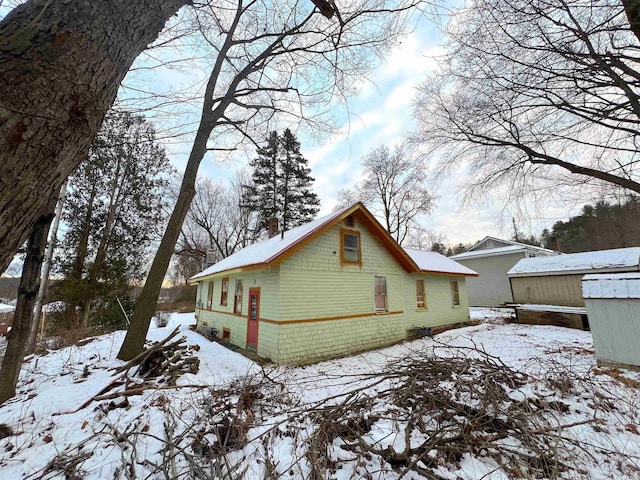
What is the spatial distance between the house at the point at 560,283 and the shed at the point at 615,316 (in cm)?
819

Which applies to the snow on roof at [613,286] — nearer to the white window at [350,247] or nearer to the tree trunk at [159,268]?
the white window at [350,247]

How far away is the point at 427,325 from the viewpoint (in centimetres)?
1265

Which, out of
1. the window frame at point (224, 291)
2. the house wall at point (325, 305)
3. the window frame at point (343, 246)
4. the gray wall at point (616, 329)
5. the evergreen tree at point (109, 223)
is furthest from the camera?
the evergreen tree at point (109, 223)

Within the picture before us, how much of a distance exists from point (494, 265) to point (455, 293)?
8738mm

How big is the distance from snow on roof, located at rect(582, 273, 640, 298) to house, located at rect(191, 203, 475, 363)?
5893 millimetres

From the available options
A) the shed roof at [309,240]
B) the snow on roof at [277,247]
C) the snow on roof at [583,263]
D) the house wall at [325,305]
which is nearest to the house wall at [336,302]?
the house wall at [325,305]

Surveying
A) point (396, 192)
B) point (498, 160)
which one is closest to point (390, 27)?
point (498, 160)

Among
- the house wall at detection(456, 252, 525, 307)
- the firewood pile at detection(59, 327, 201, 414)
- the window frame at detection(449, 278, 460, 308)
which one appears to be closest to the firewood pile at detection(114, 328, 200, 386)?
the firewood pile at detection(59, 327, 201, 414)

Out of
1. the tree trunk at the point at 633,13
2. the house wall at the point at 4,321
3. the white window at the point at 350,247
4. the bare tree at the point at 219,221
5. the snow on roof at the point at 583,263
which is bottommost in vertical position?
the house wall at the point at 4,321

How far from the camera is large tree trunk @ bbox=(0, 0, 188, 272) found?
119 cm

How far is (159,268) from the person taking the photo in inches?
266

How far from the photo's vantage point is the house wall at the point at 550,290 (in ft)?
41.2

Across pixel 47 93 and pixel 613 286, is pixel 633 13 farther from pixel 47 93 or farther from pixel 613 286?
pixel 47 93

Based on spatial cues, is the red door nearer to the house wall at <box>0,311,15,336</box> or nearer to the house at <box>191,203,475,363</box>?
the house at <box>191,203,475,363</box>
